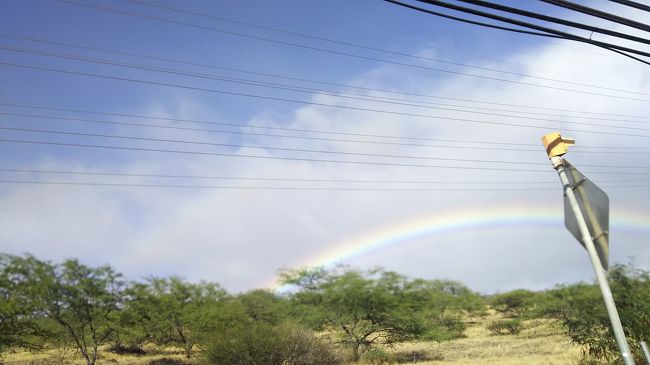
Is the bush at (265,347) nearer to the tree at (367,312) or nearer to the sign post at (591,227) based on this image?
the tree at (367,312)

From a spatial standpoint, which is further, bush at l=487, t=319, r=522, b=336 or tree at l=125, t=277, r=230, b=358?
bush at l=487, t=319, r=522, b=336

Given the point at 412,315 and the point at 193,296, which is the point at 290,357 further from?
the point at 193,296

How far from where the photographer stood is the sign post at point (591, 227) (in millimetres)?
4541

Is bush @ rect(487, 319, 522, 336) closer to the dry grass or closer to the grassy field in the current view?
the dry grass

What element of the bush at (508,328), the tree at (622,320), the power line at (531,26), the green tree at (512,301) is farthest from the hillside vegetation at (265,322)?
the green tree at (512,301)

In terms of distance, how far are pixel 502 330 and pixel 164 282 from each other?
40.8 metres

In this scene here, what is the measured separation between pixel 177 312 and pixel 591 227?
39475 mm

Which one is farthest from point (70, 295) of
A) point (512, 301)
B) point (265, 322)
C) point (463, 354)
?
point (512, 301)

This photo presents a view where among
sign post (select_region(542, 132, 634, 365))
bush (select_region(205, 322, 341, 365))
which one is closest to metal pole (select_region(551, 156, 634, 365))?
sign post (select_region(542, 132, 634, 365))

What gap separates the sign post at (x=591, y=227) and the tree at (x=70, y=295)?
2822cm

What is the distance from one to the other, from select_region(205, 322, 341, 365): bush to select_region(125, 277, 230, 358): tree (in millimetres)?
8767

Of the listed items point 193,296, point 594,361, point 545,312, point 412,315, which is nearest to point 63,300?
point 193,296

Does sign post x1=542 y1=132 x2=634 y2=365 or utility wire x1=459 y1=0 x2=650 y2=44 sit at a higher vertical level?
utility wire x1=459 y1=0 x2=650 y2=44

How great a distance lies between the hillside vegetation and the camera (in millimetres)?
22797
